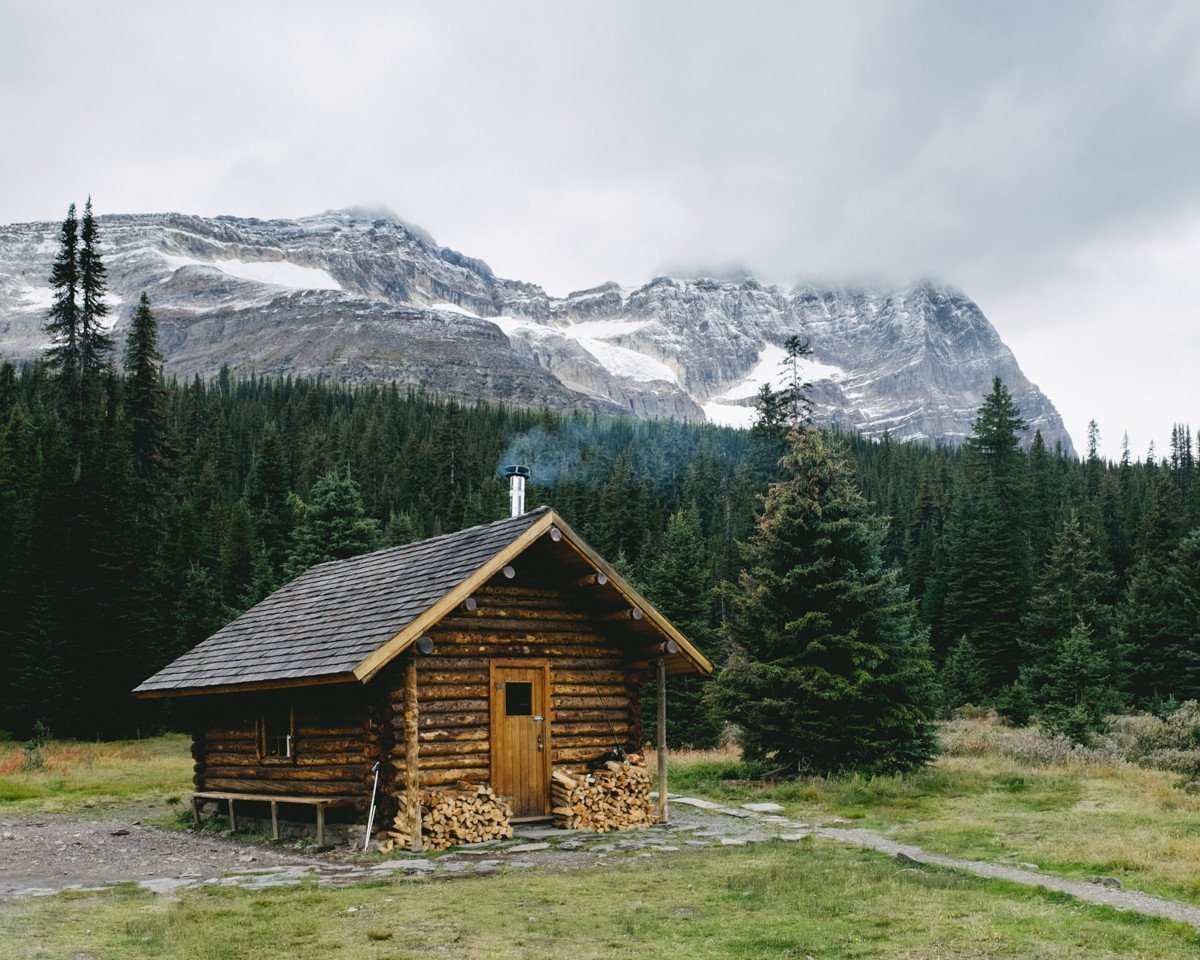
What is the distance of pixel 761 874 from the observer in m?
12.7

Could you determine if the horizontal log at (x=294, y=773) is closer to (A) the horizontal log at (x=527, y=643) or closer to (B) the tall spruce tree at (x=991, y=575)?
(A) the horizontal log at (x=527, y=643)

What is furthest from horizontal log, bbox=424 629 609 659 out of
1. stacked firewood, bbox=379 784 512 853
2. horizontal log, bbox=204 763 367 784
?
horizontal log, bbox=204 763 367 784

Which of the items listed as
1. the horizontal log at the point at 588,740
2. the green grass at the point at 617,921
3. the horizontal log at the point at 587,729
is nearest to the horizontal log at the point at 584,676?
the horizontal log at the point at 587,729

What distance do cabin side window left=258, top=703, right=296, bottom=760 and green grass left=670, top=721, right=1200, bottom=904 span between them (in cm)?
919

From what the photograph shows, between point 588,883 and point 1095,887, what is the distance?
18.7 feet

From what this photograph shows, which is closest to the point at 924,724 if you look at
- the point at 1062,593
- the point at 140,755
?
the point at 140,755

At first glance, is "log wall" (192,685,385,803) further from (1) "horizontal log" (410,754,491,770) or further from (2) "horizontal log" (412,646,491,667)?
(2) "horizontal log" (412,646,491,667)

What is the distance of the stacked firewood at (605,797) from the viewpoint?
17.4 meters

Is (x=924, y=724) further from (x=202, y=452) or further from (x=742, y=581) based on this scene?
(x=202, y=452)

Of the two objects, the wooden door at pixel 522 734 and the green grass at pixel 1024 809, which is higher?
the wooden door at pixel 522 734

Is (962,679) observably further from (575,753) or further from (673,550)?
(575,753)

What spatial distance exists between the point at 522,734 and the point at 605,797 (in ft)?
5.79

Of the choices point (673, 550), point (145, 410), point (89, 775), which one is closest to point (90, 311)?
point (145, 410)

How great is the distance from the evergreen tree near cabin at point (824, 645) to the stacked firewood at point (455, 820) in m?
9.31
